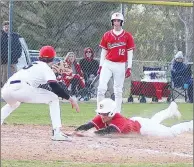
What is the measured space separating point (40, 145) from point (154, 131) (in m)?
1.94

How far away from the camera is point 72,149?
8227 mm

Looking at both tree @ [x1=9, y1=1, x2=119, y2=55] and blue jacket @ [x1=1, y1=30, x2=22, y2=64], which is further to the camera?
tree @ [x1=9, y1=1, x2=119, y2=55]

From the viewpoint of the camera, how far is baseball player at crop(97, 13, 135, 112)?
11.9 meters

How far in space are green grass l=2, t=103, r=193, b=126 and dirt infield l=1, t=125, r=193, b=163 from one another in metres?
1.90

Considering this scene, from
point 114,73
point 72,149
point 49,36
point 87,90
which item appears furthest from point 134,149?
point 49,36

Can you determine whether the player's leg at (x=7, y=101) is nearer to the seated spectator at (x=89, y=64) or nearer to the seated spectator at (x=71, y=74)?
the seated spectator at (x=71, y=74)

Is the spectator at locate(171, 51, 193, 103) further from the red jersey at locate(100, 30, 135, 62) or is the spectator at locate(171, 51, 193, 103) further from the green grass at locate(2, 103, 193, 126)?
the red jersey at locate(100, 30, 135, 62)

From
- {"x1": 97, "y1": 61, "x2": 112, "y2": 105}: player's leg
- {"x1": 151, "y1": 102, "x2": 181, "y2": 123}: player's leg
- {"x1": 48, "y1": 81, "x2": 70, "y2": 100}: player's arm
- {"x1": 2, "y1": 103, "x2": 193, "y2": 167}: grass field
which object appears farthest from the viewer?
{"x1": 2, "y1": 103, "x2": 193, "y2": 167}: grass field

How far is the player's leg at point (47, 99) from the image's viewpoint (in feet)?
29.1

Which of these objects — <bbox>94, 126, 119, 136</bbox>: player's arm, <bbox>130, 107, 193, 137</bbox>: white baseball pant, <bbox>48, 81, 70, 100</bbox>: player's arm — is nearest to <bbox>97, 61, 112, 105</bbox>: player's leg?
<bbox>130, 107, 193, 137</bbox>: white baseball pant

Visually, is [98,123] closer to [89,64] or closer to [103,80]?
[103,80]

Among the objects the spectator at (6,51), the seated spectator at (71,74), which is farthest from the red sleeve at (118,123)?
the seated spectator at (71,74)

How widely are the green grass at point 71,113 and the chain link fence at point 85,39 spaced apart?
99cm

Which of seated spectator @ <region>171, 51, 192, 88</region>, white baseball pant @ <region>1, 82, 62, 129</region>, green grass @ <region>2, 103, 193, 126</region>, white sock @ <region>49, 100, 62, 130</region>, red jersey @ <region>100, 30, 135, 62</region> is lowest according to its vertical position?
green grass @ <region>2, 103, 193, 126</region>
